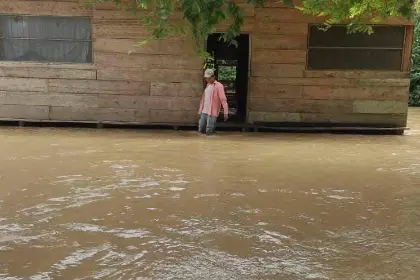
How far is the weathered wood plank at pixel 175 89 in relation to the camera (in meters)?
10.9

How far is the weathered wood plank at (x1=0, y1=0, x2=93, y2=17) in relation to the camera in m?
10.6

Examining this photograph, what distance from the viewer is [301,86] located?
11.0m

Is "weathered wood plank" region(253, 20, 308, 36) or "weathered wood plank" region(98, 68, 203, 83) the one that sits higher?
"weathered wood plank" region(253, 20, 308, 36)

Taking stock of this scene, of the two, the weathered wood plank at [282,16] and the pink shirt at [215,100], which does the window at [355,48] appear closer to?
the weathered wood plank at [282,16]

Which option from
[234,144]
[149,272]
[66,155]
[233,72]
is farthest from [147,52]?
[233,72]

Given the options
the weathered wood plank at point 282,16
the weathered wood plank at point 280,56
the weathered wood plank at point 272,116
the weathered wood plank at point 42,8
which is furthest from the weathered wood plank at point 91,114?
the weathered wood plank at point 282,16

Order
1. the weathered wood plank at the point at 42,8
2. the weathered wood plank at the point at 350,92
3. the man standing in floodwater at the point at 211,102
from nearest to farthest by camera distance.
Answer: the man standing in floodwater at the point at 211,102, the weathered wood plank at the point at 42,8, the weathered wood plank at the point at 350,92

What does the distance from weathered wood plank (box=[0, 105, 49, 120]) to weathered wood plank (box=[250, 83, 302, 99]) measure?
4809mm

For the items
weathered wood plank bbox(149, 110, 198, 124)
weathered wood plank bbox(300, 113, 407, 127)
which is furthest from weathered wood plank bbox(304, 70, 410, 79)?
weathered wood plank bbox(149, 110, 198, 124)

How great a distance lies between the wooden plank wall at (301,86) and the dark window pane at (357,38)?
0.25m

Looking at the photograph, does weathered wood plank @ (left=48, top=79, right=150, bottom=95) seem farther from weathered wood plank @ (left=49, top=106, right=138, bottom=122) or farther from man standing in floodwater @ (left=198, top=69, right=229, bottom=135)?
Result: man standing in floodwater @ (left=198, top=69, right=229, bottom=135)

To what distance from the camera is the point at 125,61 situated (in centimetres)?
1081

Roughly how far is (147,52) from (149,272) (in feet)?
26.2

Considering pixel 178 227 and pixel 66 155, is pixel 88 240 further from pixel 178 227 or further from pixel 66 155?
pixel 66 155
